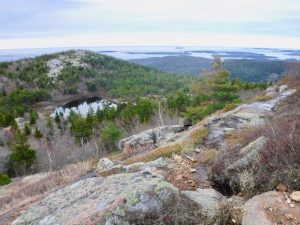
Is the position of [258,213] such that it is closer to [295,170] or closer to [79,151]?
[295,170]

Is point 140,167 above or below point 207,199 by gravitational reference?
below

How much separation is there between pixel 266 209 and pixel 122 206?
2351mm

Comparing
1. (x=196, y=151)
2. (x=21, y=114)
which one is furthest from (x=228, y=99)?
(x=21, y=114)

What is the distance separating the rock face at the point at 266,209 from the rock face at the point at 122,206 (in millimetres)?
804

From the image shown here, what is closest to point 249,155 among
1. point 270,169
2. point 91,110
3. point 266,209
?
point 270,169

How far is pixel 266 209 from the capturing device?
542 centimetres

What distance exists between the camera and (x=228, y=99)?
1762 inches

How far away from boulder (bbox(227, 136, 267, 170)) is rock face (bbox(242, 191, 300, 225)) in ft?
4.01

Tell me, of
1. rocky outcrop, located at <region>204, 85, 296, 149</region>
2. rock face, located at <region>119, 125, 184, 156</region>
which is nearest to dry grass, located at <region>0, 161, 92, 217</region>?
rock face, located at <region>119, 125, 184, 156</region>

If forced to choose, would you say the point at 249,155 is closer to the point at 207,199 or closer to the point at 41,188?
the point at 207,199

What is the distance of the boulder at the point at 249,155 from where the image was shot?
6980 millimetres

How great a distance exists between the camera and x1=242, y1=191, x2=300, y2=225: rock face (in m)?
5.25

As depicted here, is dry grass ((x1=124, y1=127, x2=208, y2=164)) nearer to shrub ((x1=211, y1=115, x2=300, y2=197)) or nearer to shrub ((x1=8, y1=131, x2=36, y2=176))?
shrub ((x1=211, y1=115, x2=300, y2=197))

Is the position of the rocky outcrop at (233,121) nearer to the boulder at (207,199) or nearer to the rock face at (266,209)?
the boulder at (207,199)
